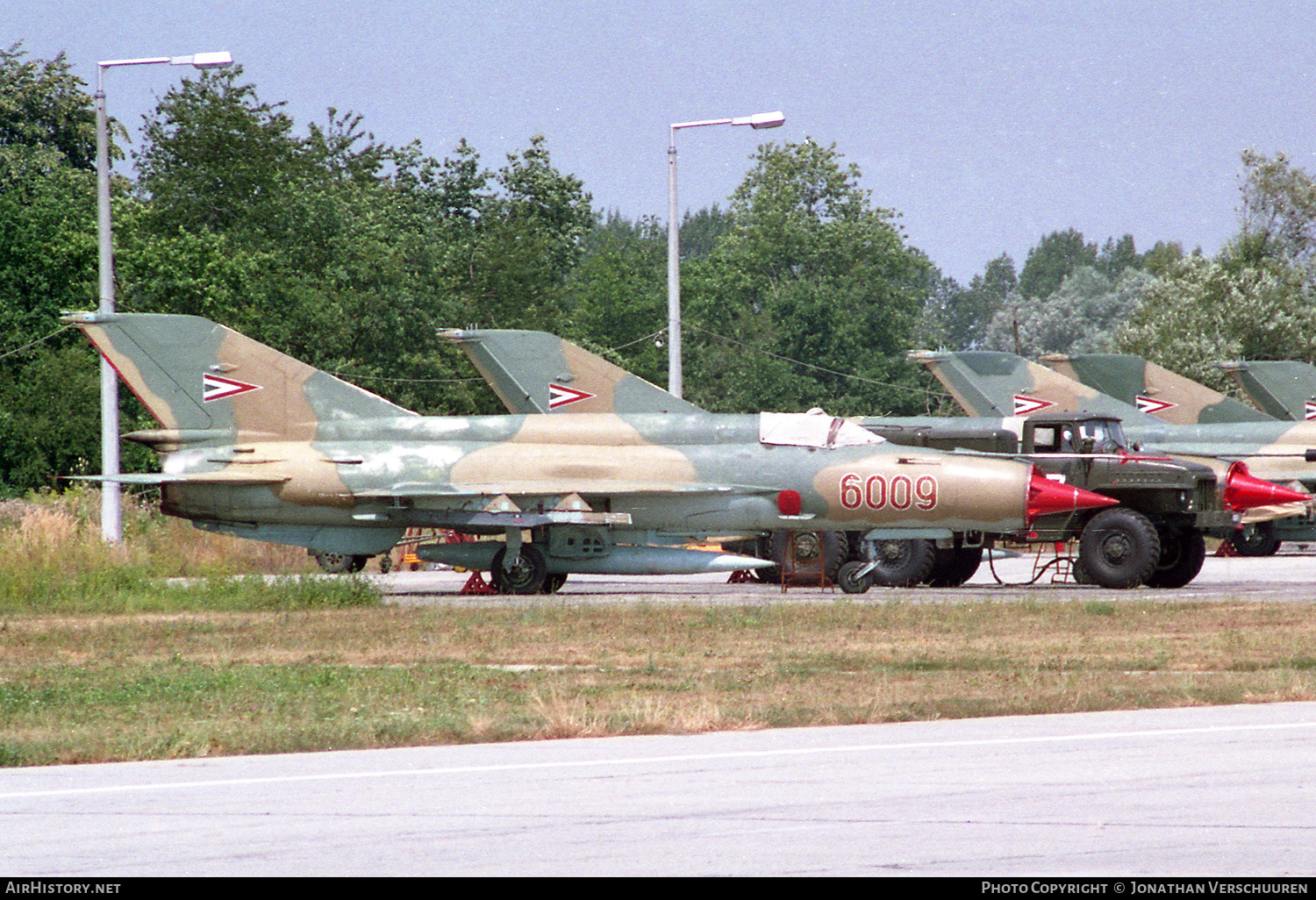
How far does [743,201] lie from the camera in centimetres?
8356

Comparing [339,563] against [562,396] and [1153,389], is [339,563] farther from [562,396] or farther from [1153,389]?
[1153,389]

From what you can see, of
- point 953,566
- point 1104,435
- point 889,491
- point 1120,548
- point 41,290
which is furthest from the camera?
point 41,290

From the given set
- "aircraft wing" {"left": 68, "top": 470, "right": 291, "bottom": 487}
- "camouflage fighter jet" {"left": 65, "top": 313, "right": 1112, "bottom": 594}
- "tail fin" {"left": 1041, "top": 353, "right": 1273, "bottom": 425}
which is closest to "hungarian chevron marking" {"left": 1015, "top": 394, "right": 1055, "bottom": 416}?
"tail fin" {"left": 1041, "top": 353, "right": 1273, "bottom": 425}

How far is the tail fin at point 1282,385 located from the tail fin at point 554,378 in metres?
17.7

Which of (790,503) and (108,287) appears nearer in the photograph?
(790,503)

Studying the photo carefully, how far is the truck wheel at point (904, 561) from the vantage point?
81.7 ft

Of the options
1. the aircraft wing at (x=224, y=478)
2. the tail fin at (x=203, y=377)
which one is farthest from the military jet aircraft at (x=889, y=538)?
the aircraft wing at (x=224, y=478)

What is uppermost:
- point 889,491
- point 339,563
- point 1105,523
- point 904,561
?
point 889,491

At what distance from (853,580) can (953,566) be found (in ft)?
9.16

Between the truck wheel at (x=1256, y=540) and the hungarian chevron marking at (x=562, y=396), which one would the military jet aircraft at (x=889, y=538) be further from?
the truck wheel at (x=1256, y=540)

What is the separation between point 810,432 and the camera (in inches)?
892

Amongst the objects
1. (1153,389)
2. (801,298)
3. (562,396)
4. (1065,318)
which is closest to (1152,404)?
(1153,389)

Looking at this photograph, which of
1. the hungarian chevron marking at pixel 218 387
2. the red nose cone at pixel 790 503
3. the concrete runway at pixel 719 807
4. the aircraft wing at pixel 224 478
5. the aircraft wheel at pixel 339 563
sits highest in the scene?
the hungarian chevron marking at pixel 218 387
